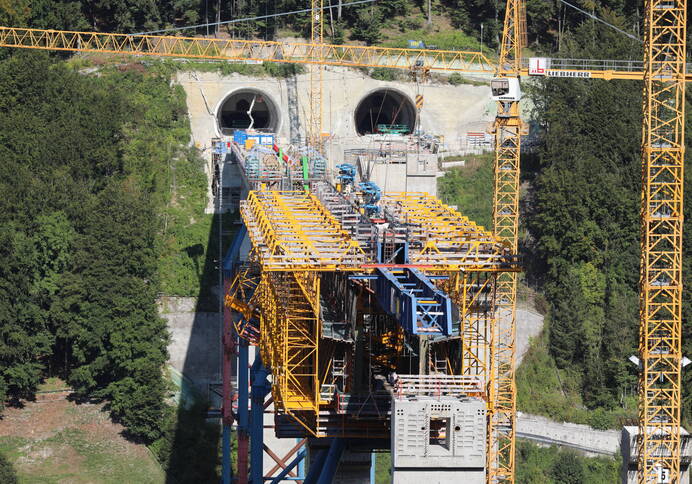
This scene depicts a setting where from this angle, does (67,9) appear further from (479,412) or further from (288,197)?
(479,412)

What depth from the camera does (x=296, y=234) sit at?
7644cm

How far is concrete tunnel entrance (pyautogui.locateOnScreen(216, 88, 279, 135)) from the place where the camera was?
135 metres

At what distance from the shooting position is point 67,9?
132625 millimetres

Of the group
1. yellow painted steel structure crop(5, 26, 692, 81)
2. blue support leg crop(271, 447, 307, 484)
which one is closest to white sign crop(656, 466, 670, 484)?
Result: blue support leg crop(271, 447, 307, 484)

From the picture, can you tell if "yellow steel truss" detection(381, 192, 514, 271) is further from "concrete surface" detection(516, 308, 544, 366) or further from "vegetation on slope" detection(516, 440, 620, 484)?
"concrete surface" detection(516, 308, 544, 366)

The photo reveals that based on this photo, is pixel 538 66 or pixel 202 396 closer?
pixel 202 396

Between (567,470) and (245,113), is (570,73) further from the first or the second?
(245,113)

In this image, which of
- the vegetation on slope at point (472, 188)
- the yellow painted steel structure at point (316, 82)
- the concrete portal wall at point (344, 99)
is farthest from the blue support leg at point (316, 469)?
the concrete portal wall at point (344, 99)

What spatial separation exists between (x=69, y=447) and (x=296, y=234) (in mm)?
34683

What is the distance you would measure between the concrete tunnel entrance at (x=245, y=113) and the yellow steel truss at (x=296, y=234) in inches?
1605

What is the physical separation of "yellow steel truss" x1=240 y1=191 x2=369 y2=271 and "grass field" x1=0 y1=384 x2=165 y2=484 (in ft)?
67.8

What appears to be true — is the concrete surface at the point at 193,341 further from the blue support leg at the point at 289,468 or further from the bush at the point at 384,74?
the bush at the point at 384,74

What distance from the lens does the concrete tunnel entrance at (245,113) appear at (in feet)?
442

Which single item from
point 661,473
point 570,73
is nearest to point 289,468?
point 661,473
